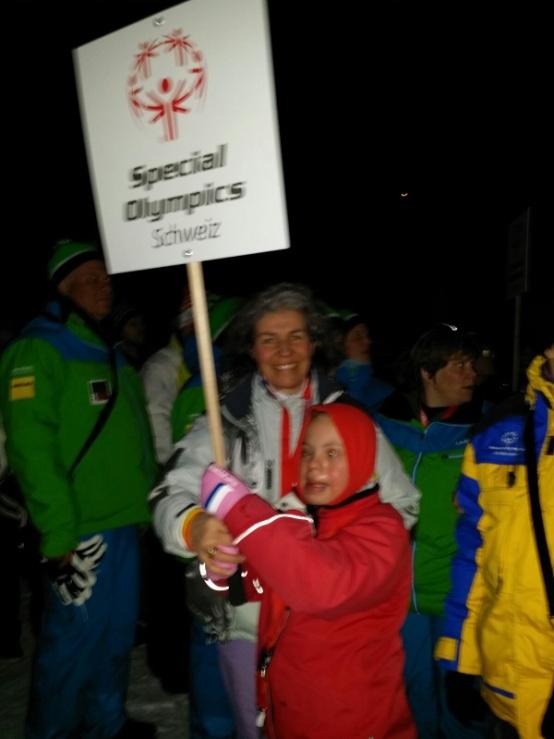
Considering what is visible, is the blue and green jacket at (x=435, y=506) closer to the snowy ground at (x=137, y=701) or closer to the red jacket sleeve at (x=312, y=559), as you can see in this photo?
the red jacket sleeve at (x=312, y=559)

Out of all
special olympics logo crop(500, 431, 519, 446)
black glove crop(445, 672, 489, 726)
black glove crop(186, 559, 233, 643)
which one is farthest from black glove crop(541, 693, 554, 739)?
black glove crop(186, 559, 233, 643)

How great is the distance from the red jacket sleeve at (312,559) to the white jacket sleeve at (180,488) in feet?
Answer: 0.93

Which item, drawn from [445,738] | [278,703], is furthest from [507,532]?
[445,738]

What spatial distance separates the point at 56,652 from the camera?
2342 mm

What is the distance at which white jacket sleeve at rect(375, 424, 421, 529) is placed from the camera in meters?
1.81

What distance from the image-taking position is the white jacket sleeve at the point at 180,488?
63.7 inches

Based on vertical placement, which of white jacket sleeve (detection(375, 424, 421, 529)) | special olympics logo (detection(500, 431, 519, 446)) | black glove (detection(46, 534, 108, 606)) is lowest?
black glove (detection(46, 534, 108, 606))

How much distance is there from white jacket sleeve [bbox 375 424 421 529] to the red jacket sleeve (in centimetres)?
29

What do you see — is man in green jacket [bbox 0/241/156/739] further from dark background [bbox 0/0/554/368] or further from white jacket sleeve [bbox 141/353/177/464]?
white jacket sleeve [bbox 141/353/177/464]

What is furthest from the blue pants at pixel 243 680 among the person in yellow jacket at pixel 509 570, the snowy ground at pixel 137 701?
the snowy ground at pixel 137 701

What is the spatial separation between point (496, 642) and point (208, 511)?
3.30ft

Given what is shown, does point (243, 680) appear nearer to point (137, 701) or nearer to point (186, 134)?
point (137, 701)

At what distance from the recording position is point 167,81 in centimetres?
138

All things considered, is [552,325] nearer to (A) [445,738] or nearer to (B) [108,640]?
(A) [445,738]
